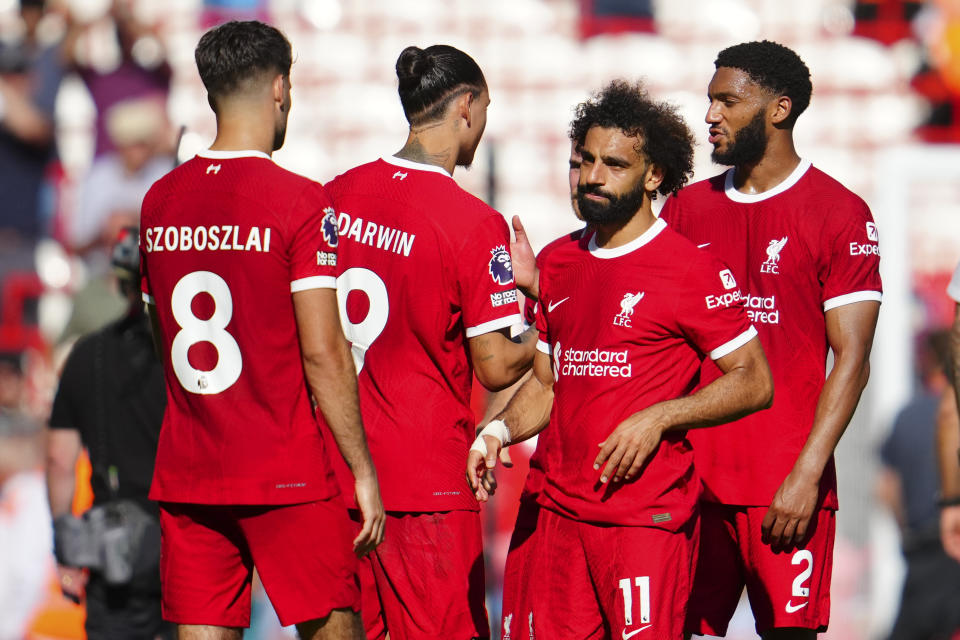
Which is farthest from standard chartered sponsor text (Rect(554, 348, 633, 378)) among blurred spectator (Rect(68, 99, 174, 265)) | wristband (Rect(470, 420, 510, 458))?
blurred spectator (Rect(68, 99, 174, 265))

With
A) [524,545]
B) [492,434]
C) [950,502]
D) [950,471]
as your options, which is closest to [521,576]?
[524,545]

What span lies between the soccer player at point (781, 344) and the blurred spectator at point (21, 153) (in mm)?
6705

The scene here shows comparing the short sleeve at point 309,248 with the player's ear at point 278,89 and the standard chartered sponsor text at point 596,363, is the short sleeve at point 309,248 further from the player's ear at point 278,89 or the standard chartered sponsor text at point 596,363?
the standard chartered sponsor text at point 596,363

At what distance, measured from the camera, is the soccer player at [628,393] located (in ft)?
14.4

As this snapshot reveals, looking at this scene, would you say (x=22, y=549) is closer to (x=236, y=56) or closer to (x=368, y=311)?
(x=368, y=311)

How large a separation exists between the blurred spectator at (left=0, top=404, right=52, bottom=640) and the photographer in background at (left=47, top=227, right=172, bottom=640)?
2.12 m

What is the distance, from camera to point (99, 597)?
597 cm

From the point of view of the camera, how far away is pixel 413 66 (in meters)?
4.92

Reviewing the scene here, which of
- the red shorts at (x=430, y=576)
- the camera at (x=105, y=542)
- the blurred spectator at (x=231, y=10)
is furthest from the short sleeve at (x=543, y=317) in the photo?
the blurred spectator at (x=231, y=10)

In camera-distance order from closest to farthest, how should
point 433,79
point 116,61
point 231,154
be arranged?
1. point 231,154
2. point 433,79
3. point 116,61

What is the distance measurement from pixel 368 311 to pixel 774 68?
1.65 metres

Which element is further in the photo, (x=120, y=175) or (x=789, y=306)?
(x=120, y=175)

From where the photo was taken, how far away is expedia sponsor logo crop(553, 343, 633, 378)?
14.7ft

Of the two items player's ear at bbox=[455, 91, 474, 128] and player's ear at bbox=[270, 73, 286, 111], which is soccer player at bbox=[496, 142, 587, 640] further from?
player's ear at bbox=[270, 73, 286, 111]
